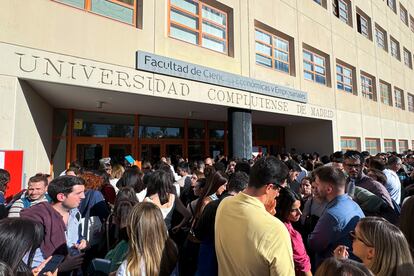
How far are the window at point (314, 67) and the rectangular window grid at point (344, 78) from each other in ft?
4.53

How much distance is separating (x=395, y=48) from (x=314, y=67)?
15.5m

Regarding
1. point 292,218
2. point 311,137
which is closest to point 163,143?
point 311,137

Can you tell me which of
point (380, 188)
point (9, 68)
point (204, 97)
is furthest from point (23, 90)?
point (380, 188)

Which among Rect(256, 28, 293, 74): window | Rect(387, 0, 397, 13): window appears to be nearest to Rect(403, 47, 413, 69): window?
Rect(387, 0, 397, 13): window

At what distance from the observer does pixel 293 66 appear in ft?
41.3

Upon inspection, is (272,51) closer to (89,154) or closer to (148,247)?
(89,154)

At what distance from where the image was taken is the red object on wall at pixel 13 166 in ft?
17.4

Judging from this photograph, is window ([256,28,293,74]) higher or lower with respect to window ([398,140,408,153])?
higher

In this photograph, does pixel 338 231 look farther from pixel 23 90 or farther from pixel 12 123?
pixel 23 90

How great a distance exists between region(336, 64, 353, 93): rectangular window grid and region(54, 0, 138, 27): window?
12.1 meters

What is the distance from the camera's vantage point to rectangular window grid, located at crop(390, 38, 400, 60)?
23.5m

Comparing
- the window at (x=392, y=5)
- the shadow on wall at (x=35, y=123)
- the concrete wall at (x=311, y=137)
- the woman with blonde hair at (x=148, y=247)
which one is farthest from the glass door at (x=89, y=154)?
the window at (x=392, y=5)

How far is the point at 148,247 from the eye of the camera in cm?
210

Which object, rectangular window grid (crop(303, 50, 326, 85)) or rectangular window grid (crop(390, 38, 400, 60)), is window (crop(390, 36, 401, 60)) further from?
rectangular window grid (crop(303, 50, 326, 85))
